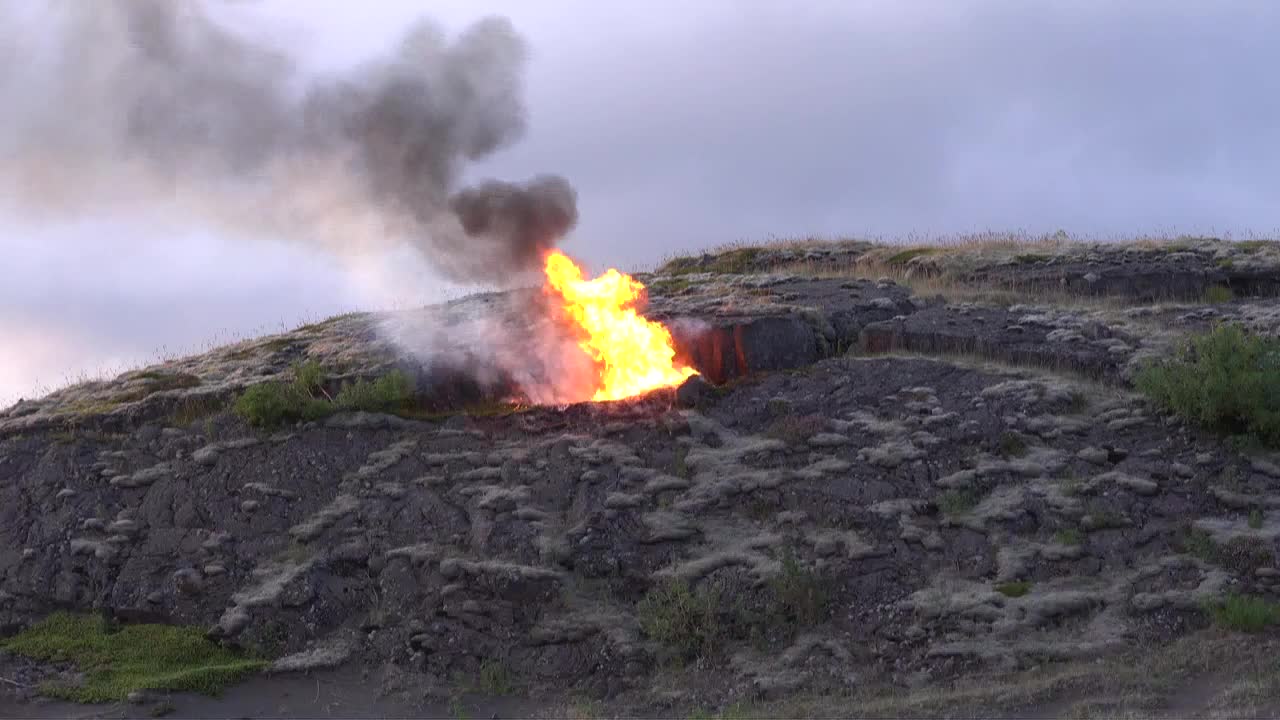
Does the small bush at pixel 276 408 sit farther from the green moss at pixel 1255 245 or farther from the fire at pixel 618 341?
the green moss at pixel 1255 245

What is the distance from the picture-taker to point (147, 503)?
66.9ft

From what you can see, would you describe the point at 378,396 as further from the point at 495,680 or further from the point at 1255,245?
the point at 1255,245

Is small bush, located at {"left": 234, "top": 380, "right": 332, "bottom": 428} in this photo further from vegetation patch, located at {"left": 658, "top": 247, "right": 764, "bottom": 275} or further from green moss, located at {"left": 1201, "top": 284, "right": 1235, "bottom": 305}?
green moss, located at {"left": 1201, "top": 284, "right": 1235, "bottom": 305}

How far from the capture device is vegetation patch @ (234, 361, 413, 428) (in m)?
22.0

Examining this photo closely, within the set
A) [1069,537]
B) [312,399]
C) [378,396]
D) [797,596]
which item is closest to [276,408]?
[312,399]

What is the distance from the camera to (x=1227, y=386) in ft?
61.6

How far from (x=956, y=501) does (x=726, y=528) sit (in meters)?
3.35

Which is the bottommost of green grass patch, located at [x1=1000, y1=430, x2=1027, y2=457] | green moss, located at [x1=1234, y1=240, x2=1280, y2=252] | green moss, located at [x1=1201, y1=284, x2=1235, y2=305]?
green grass patch, located at [x1=1000, y1=430, x2=1027, y2=457]

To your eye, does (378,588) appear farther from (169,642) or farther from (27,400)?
(27,400)

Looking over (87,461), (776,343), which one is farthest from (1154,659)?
(87,461)

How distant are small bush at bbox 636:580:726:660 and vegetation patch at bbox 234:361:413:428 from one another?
23.8 ft

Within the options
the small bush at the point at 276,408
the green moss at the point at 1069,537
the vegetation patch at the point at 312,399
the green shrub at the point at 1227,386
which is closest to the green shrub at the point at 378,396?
the vegetation patch at the point at 312,399

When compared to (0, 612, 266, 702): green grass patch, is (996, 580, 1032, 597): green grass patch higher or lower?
lower

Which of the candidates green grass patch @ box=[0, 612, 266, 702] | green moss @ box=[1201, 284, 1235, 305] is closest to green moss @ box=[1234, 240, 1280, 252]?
green moss @ box=[1201, 284, 1235, 305]
